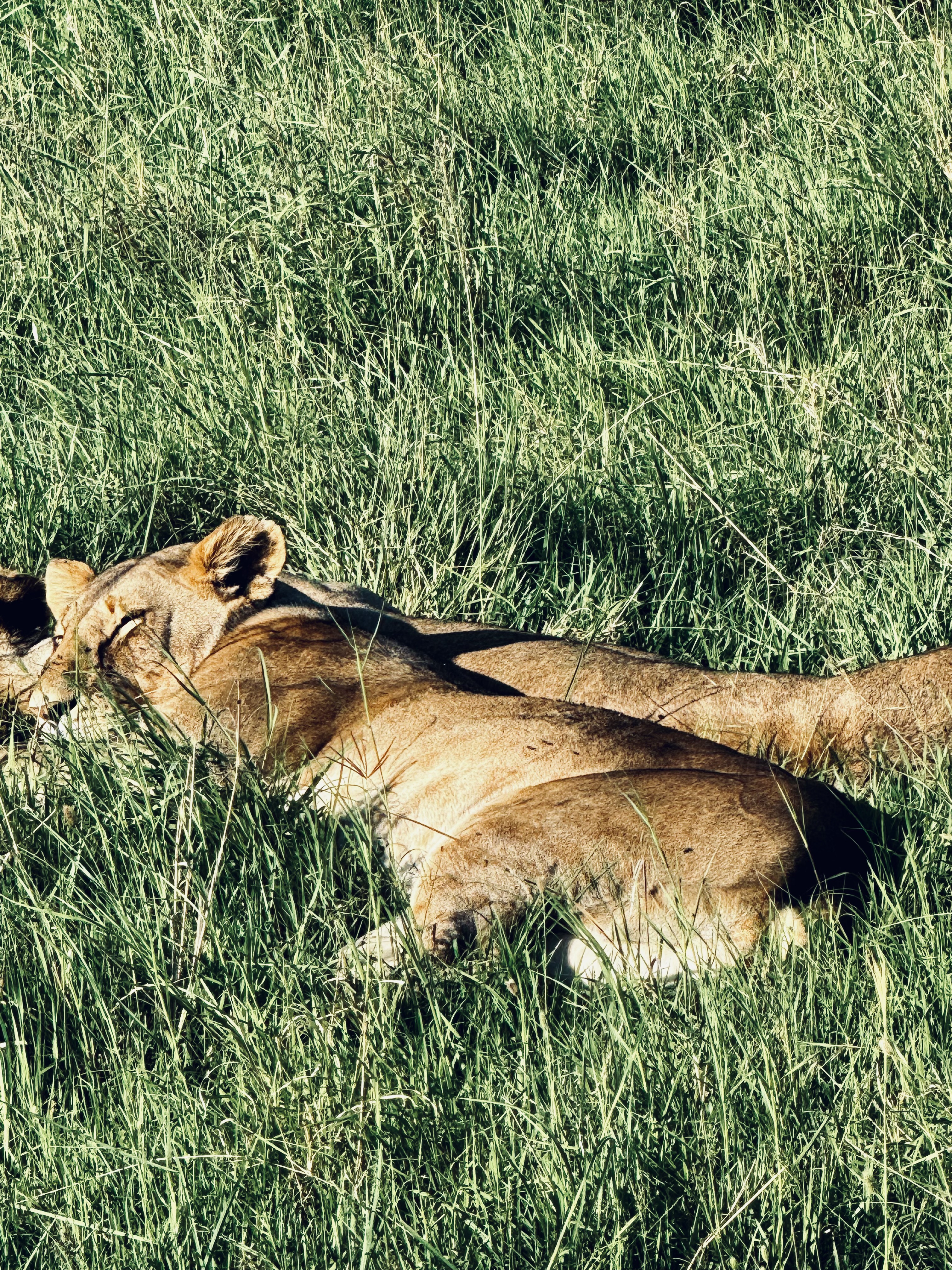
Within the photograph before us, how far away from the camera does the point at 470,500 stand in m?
5.35

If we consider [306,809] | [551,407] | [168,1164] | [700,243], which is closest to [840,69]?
[700,243]

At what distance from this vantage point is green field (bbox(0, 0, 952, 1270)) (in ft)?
8.23

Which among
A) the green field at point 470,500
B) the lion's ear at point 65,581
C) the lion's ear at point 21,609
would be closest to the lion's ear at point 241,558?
the lion's ear at point 65,581

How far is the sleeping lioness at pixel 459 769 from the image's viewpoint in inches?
128

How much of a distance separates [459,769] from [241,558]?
1.19 metres

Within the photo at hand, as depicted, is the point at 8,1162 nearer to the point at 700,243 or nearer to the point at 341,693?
the point at 341,693

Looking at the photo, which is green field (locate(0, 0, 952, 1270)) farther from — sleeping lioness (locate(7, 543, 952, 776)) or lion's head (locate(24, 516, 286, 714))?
lion's head (locate(24, 516, 286, 714))

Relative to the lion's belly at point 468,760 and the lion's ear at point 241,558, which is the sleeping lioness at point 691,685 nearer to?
the lion's ear at point 241,558

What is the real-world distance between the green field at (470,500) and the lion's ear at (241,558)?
71 cm

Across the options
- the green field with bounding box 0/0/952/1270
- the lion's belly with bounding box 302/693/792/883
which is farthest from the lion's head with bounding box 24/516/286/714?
the lion's belly with bounding box 302/693/792/883

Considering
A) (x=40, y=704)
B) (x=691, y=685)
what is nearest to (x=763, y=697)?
(x=691, y=685)

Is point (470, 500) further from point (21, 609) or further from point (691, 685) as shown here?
point (21, 609)

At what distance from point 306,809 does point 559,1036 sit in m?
0.89

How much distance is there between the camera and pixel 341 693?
4.08 m
